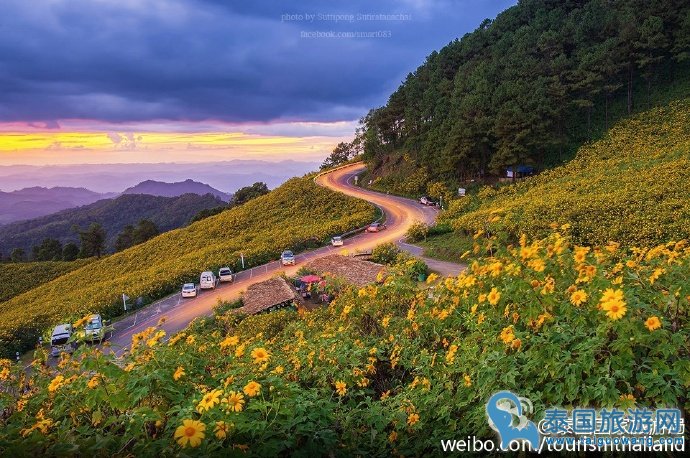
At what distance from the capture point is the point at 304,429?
284 cm

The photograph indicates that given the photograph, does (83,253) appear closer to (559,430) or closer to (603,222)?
(603,222)

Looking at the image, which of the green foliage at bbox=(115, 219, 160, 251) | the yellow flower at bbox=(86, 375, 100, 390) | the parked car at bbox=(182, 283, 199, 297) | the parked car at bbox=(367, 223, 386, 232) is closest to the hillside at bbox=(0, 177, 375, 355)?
the parked car at bbox=(367, 223, 386, 232)

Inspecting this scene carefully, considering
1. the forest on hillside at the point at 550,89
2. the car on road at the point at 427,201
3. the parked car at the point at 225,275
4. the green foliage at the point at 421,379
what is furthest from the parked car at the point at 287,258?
the green foliage at the point at 421,379

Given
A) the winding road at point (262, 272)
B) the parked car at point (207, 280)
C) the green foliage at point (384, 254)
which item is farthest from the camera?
the green foliage at point (384, 254)

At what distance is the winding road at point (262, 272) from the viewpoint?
1925 centimetres

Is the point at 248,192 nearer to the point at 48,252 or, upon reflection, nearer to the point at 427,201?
the point at 48,252

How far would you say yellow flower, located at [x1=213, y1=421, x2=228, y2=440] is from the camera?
2.49m

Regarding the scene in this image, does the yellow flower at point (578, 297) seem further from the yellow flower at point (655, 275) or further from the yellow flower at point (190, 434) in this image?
the yellow flower at point (190, 434)

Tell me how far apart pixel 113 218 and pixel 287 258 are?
400ft

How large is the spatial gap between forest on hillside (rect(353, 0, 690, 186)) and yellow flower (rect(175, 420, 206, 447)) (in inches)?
1314

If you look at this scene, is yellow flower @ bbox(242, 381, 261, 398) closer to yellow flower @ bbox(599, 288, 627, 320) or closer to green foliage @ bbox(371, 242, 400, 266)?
yellow flower @ bbox(599, 288, 627, 320)

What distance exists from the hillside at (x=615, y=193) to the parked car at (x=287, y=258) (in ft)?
33.4

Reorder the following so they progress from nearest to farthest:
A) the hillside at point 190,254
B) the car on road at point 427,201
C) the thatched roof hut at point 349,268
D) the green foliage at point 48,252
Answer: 1. the thatched roof hut at point 349,268
2. the hillside at point 190,254
3. the car on road at point 427,201
4. the green foliage at point 48,252

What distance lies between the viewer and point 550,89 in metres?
33.6
